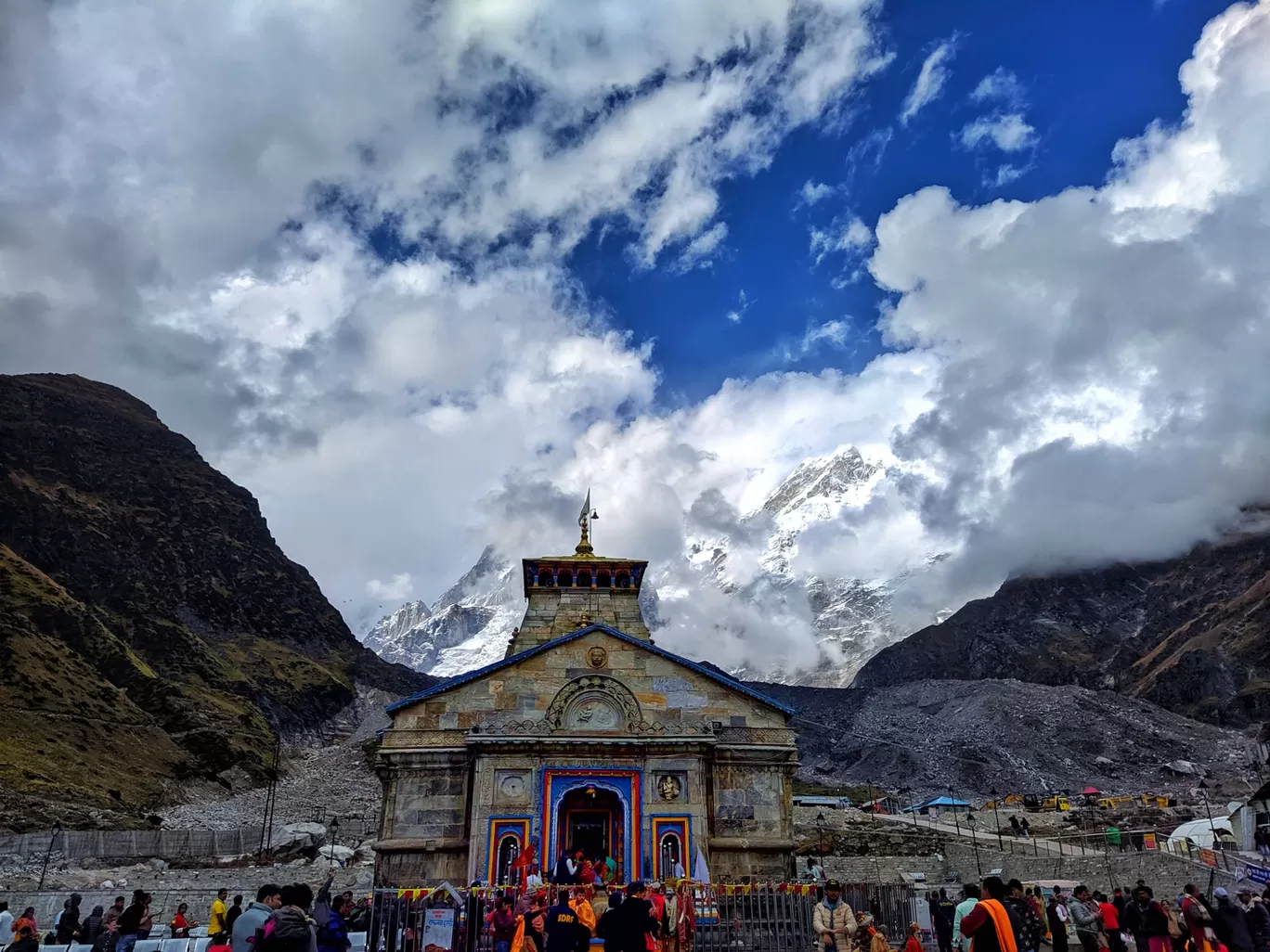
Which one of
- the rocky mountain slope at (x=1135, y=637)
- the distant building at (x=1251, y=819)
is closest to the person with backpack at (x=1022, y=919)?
the distant building at (x=1251, y=819)

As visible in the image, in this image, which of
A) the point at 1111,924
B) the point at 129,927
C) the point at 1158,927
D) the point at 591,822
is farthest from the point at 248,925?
the point at 591,822

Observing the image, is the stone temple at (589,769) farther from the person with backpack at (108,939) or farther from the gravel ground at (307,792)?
the gravel ground at (307,792)

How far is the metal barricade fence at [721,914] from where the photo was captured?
15.5 metres

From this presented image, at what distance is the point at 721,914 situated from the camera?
1688cm

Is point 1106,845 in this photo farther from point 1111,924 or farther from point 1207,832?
point 1111,924

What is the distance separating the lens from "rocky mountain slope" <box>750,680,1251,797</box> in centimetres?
7912

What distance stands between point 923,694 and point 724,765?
94.5m

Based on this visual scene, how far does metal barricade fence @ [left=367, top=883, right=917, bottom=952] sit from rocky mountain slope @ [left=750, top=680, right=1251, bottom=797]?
2500 inches

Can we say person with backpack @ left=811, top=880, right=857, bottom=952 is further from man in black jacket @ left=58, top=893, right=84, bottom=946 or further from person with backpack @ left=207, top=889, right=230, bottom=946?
man in black jacket @ left=58, top=893, right=84, bottom=946

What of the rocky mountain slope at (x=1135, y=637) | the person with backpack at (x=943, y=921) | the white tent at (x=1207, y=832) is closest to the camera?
the person with backpack at (x=943, y=921)

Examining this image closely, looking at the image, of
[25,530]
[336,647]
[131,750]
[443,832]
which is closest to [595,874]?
[443,832]

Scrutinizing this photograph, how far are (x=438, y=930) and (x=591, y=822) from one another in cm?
1060

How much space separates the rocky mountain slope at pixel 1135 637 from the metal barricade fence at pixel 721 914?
99.7 meters

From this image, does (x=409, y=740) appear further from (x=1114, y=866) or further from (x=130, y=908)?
(x=1114, y=866)
